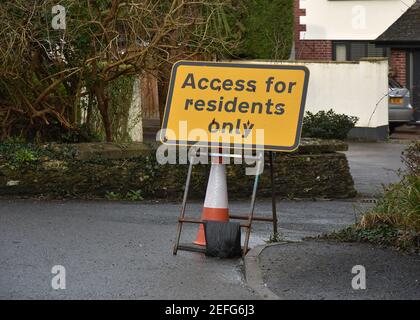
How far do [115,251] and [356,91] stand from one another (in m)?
18.1

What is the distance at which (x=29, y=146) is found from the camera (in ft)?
45.4

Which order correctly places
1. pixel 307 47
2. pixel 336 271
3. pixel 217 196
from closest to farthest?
1. pixel 336 271
2. pixel 217 196
3. pixel 307 47

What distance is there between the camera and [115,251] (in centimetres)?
995

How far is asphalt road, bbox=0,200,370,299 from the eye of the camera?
832 centimetres

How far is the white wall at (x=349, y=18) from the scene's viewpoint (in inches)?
1220

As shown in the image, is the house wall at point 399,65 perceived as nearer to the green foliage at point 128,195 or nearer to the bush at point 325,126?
the bush at point 325,126

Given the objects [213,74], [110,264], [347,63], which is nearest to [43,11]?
[213,74]

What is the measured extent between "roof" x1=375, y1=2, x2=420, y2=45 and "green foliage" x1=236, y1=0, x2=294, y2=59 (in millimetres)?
2529

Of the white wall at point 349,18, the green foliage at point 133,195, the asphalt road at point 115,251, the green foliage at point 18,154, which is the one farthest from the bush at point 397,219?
the white wall at point 349,18

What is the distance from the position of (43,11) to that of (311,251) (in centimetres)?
554

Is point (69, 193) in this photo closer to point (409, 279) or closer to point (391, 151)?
point (409, 279)

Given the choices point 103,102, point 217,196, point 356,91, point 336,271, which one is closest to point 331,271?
point 336,271

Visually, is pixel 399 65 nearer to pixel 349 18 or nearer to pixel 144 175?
pixel 349 18

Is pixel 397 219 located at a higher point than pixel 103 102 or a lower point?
lower
